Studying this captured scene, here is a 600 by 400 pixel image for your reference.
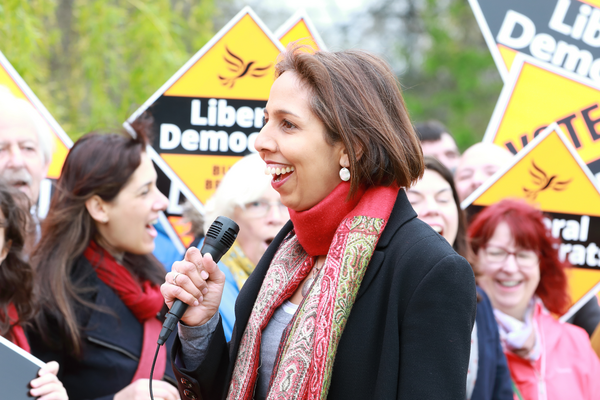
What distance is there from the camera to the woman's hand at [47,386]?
204cm

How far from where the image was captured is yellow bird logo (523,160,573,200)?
12.6 feet

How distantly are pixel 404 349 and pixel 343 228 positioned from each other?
353 millimetres

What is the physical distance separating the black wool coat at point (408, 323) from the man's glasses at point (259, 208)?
5.76 feet

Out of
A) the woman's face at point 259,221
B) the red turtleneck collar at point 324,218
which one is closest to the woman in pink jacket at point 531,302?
the woman's face at point 259,221

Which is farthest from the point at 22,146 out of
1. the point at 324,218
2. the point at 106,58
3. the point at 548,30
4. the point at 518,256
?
the point at 548,30

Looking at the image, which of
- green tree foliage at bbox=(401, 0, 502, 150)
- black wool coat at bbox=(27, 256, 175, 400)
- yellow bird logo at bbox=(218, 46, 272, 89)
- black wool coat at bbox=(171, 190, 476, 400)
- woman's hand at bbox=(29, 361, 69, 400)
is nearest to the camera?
black wool coat at bbox=(171, 190, 476, 400)

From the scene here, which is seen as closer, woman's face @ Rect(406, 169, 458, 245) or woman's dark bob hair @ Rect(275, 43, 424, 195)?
woman's dark bob hair @ Rect(275, 43, 424, 195)

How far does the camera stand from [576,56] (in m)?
4.59

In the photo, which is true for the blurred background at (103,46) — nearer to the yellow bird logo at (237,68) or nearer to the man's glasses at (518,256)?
the yellow bird logo at (237,68)

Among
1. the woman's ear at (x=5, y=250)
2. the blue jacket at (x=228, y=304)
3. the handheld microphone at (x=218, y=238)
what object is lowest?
the blue jacket at (x=228, y=304)

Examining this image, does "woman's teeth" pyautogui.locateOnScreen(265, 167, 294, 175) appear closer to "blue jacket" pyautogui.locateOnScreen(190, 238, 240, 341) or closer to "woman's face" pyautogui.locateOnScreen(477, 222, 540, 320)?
"blue jacket" pyautogui.locateOnScreen(190, 238, 240, 341)

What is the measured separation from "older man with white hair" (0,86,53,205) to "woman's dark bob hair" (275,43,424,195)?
2.23 m

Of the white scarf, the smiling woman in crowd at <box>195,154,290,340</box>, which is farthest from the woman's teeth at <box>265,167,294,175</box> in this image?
the white scarf

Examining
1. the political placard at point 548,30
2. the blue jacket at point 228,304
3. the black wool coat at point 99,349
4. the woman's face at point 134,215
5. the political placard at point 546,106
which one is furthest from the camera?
the political placard at point 548,30
